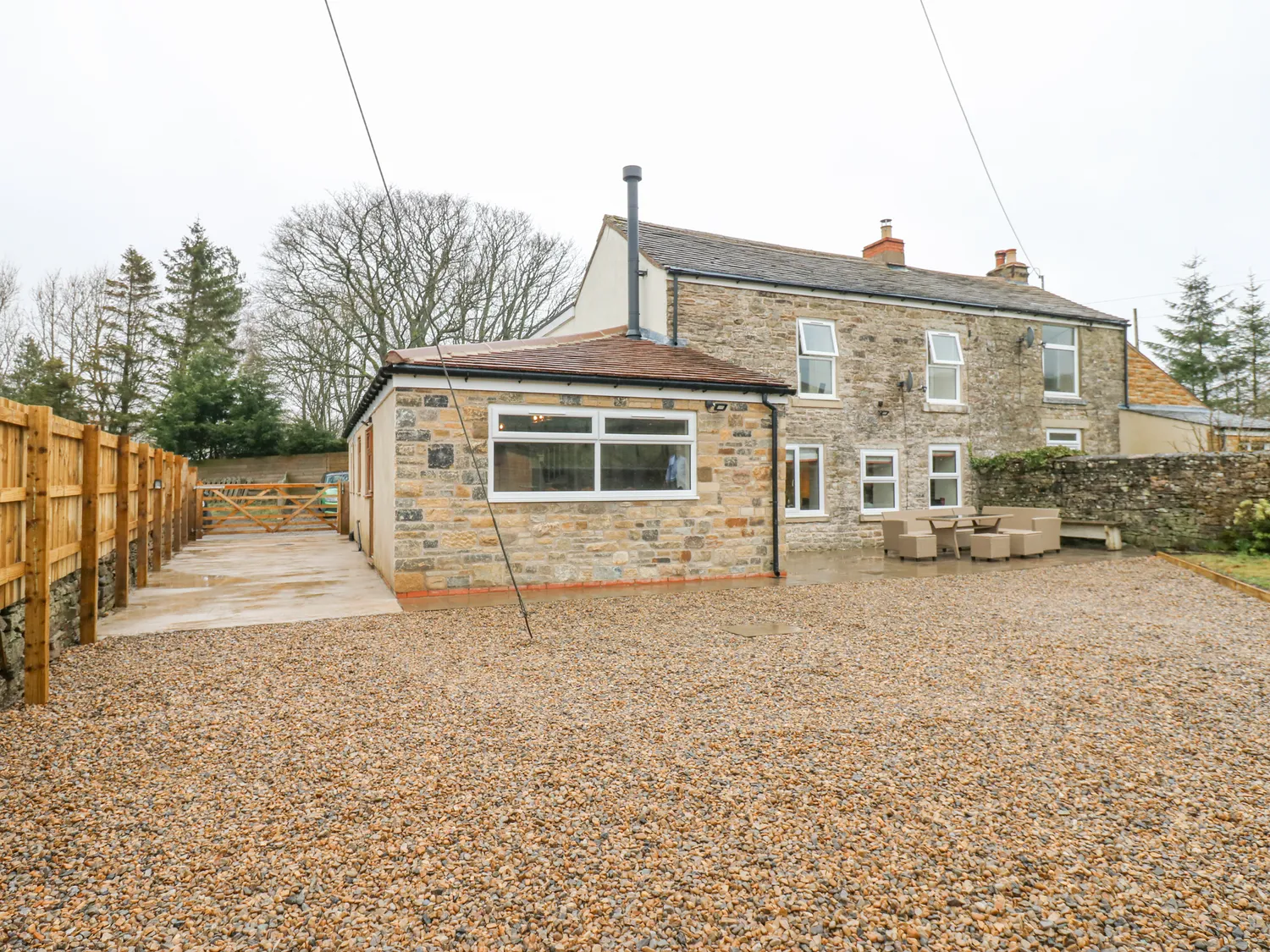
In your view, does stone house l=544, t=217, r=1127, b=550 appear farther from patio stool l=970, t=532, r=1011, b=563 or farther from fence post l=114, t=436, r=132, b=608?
fence post l=114, t=436, r=132, b=608

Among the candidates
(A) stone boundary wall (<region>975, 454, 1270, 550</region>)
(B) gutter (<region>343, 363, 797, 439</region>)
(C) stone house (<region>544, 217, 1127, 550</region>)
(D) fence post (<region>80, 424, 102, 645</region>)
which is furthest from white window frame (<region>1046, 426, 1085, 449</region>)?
(D) fence post (<region>80, 424, 102, 645</region>)

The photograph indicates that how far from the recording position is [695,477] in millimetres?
8938

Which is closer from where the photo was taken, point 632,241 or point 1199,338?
point 632,241

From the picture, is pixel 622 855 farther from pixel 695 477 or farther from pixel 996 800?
→ pixel 695 477

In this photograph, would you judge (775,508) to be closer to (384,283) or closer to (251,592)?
(251,592)

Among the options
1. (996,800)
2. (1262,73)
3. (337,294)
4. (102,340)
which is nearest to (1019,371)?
(1262,73)

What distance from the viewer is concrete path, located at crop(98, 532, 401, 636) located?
658 centimetres

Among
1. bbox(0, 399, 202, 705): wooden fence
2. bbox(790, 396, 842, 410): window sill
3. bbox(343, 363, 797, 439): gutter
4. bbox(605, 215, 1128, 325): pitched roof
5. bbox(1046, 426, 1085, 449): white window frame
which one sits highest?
bbox(605, 215, 1128, 325): pitched roof

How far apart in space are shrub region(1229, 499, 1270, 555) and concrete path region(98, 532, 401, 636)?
40.9 feet

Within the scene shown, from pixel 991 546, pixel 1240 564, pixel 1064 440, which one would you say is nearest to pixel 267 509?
pixel 991 546

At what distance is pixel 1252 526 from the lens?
1065 cm

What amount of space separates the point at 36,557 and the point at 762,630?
17.3 ft

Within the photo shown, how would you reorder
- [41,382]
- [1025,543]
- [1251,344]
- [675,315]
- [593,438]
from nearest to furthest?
1. [593,438]
2. [1025,543]
3. [675,315]
4. [41,382]
5. [1251,344]

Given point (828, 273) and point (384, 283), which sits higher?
point (384, 283)
